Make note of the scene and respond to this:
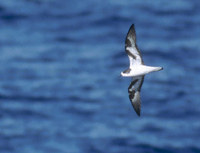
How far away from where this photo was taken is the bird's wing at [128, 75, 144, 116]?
62.2ft

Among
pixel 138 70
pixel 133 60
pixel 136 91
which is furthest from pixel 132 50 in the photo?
pixel 136 91

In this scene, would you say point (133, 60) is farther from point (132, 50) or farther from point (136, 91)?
point (136, 91)

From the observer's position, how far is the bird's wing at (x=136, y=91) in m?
19.0

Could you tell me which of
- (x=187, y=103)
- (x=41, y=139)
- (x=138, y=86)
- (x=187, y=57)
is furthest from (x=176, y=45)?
(x=138, y=86)

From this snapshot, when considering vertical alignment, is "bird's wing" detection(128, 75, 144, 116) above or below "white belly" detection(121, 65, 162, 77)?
above

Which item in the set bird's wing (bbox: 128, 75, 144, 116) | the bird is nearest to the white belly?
the bird

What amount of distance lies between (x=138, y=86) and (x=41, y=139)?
40860mm

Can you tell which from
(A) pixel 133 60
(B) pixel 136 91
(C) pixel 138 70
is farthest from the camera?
(B) pixel 136 91

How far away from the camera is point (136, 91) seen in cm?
1922

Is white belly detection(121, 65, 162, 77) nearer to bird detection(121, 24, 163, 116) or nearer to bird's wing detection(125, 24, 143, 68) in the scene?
bird detection(121, 24, 163, 116)

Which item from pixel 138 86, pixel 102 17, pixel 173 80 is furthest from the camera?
pixel 102 17

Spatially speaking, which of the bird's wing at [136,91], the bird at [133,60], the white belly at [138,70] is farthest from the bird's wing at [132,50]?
the bird's wing at [136,91]

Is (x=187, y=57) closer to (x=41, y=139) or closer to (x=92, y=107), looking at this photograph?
(x=92, y=107)

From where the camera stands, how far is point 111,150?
182ft
